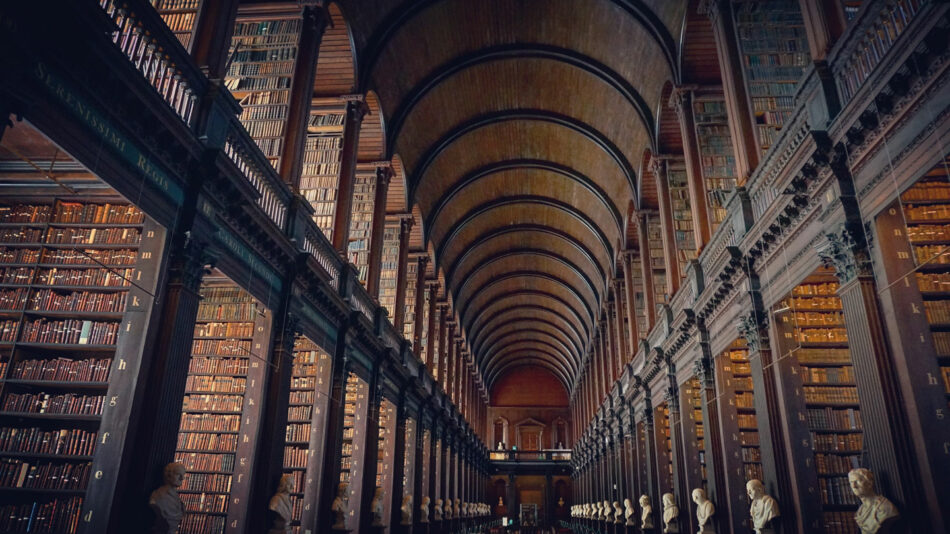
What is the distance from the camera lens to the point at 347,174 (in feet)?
32.4

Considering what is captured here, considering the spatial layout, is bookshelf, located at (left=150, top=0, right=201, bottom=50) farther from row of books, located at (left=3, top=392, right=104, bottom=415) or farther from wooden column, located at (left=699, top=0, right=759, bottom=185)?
wooden column, located at (left=699, top=0, right=759, bottom=185)

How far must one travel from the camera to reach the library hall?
445 centimetres

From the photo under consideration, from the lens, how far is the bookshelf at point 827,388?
253 inches

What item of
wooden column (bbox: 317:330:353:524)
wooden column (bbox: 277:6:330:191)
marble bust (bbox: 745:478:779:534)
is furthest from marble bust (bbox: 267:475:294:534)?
marble bust (bbox: 745:478:779:534)

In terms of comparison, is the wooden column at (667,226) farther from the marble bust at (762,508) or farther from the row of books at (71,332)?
the row of books at (71,332)

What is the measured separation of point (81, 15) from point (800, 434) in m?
7.28

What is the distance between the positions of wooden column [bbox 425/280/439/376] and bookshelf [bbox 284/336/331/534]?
7676 mm

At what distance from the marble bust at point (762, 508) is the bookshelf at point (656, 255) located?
27.7 ft

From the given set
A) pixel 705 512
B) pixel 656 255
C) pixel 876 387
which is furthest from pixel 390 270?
pixel 876 387

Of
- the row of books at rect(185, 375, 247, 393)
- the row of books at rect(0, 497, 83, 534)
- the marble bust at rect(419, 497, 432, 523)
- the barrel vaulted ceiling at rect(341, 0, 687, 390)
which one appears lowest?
the marble bust at rect(419, 497, 432, 523)

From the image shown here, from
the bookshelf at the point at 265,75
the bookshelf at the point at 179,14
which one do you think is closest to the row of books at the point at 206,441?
the bookshelf at the point at 265,75

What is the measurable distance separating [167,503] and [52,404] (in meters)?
2.03

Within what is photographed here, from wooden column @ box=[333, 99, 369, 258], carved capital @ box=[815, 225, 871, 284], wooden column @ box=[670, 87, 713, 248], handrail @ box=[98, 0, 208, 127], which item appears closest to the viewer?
handrail @ box=[98, 0, 208, 127]

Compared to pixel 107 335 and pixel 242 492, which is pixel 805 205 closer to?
pixel 242 492
